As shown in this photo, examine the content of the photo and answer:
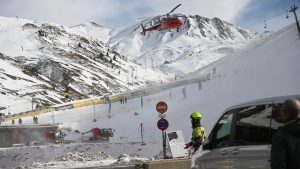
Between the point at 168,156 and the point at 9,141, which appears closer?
the point at 168,156

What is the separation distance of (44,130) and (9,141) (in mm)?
4537

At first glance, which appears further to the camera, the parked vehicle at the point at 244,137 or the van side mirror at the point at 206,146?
the van side mirror at the point at 206,146

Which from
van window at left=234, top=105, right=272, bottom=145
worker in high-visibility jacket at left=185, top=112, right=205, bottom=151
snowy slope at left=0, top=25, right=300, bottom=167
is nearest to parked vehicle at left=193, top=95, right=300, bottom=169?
van window at left=234, top=105, right=272, bottom=145

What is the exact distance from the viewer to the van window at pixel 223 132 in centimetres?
731

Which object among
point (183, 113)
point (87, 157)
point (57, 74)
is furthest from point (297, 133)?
point (57, 74)

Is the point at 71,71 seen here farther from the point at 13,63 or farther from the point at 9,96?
the point at 9,96

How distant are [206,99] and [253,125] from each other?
5586cm

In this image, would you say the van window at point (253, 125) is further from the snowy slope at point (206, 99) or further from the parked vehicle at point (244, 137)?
the snowy slope at point (206, 99)

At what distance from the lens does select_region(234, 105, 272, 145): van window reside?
6.28 metres

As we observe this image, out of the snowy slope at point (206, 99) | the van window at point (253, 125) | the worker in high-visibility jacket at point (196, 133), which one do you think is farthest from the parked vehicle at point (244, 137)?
the snowy slope at point (206, 99)

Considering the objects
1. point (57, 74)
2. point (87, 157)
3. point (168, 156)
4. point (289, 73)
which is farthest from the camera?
point (57, 74)

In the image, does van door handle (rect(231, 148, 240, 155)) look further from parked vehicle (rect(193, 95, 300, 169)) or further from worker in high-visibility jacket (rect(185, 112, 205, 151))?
worker in high-visibility jacket (rect(185, 112, 205, 151))

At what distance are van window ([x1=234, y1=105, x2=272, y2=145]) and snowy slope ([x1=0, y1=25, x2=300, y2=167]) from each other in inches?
1478

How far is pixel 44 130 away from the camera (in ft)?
164
